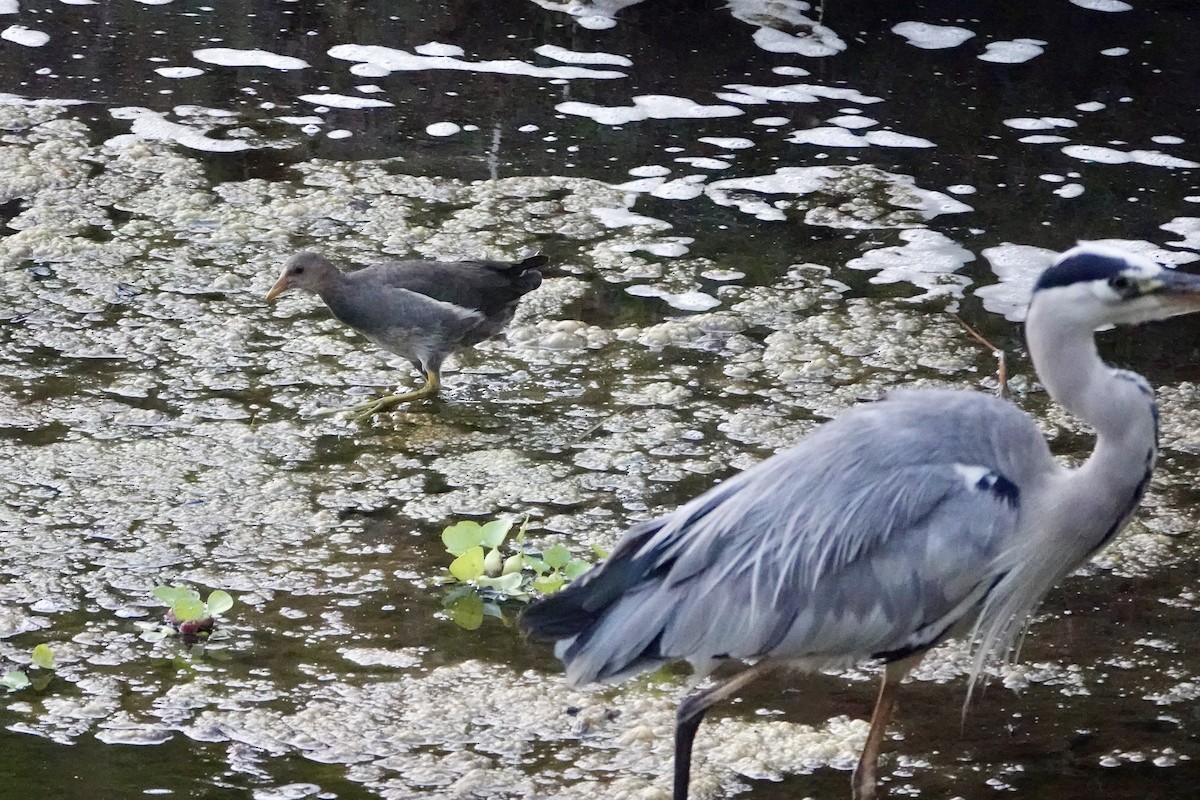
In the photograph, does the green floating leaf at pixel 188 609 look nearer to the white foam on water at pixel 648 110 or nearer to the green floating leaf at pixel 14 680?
the green floating leaf at pixel 14 680

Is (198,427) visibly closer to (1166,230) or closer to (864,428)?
(864,428)

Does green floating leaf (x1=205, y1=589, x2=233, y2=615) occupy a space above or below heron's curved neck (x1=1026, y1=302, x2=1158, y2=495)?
below

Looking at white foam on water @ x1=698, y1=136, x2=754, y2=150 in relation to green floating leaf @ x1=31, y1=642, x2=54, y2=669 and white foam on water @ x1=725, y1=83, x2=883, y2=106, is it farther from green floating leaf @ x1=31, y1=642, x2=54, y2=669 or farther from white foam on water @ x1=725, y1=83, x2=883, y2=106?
green floating leaf @ x1=31, y1=642, x2=54, y2=669

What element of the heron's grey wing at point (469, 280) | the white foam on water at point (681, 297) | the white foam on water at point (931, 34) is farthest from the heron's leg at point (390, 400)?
the white foam on water at point (931, 34)

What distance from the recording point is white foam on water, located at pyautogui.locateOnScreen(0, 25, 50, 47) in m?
8.63

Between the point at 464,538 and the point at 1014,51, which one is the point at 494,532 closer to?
the point at 464,538

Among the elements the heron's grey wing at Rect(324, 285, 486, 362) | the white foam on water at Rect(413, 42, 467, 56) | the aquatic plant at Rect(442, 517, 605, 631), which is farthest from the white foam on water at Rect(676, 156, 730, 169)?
the aquatic plant at Rect(442, 517, 605, 631)

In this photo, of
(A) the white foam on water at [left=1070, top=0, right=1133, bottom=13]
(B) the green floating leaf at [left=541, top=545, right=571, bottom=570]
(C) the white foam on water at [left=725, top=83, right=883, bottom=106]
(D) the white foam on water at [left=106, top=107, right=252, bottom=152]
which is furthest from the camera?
(A) the white foam on water at [left=1070, top=0, right=1133, bottom=13]

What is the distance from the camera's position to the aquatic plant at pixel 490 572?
4.42 m

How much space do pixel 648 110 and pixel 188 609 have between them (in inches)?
185

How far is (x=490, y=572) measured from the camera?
4.47 meters

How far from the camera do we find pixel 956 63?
350 inches

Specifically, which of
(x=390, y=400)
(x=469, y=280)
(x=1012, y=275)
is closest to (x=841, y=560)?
(x=390, y=400)

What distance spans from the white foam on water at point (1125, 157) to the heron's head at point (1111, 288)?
4435 millimetres
